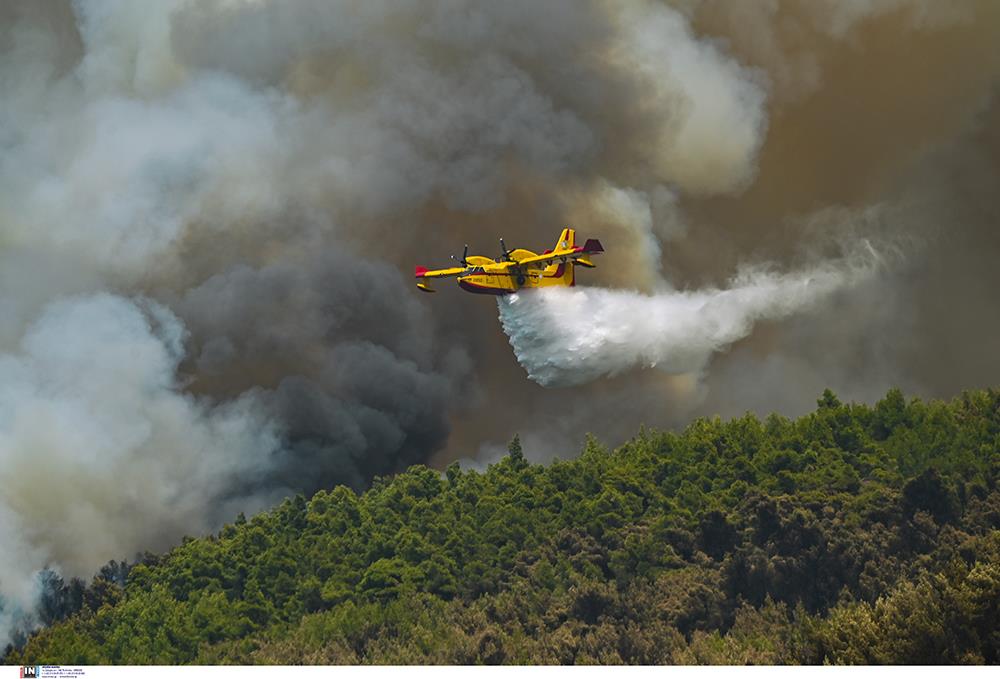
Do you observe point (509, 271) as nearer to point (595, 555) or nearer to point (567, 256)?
point (567, 256)

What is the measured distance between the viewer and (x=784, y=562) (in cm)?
10394

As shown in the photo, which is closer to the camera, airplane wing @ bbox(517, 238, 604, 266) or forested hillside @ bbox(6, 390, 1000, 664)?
airplane wing @ bbox(517, 238, 604, 266)

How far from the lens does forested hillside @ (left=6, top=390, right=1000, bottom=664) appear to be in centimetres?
10150

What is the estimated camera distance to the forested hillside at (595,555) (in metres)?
102

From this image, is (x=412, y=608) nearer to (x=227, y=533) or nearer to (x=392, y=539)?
(x=392, y=539)

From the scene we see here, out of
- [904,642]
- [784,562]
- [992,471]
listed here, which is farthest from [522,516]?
[904,642]

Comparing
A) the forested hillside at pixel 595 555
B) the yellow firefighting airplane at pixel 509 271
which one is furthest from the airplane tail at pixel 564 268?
the forested hillside at pixel 595 555

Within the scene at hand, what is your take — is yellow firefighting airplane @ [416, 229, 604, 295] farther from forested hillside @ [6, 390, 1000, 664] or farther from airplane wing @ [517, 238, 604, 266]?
forested hillside @ [6, 390, 1000, 664]

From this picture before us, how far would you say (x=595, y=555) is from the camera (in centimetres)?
11419

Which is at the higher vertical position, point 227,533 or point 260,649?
point 227,533

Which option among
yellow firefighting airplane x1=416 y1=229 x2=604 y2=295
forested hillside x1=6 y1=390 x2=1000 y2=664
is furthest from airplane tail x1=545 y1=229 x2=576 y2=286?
forested hillside x1=6 y1=390 x2=1000 y2=664

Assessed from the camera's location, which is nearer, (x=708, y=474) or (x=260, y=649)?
(x=260, y=649)
